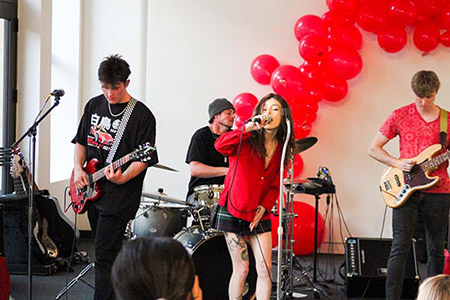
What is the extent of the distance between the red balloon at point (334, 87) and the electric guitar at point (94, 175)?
3041mm

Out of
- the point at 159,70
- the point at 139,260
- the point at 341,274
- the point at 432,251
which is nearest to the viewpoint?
the point at 139,260

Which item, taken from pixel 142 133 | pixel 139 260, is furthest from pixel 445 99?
pixel 139 260

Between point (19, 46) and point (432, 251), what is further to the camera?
point (19, 46)

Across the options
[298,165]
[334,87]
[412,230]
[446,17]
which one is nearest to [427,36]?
[446,17]

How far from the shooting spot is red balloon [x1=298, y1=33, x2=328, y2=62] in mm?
6062

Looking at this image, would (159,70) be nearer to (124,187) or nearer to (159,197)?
(159,197)

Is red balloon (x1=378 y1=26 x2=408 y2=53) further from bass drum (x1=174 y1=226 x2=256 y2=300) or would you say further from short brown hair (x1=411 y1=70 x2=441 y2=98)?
bass drum (x1=174 y1=226 x2=256 y2=300)

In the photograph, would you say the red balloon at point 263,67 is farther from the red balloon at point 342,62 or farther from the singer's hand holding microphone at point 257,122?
the singer's hand holding microphone at point 257,122

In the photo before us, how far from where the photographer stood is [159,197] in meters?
5.04

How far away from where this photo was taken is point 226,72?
275 inches

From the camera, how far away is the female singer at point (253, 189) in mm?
3656

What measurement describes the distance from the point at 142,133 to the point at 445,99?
395 cm

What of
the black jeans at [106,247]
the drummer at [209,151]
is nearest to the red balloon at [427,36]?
the drummer at [209,151]

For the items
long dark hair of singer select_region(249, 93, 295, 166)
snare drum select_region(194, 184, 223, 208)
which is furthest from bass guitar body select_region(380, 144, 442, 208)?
snare drum select_region(194, 184, 223, 208)
